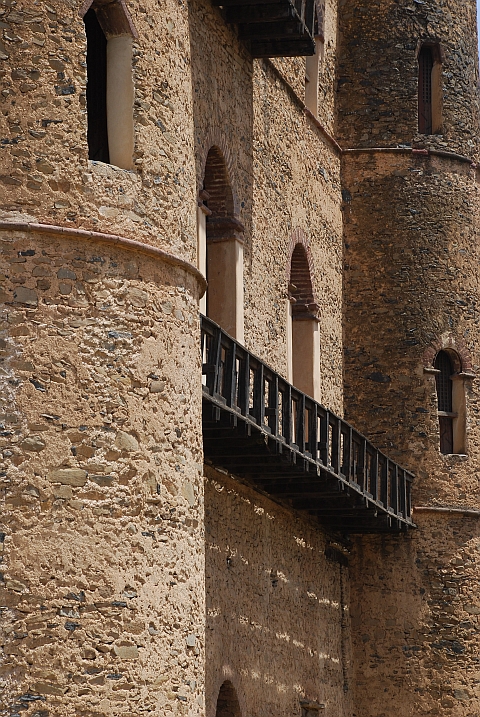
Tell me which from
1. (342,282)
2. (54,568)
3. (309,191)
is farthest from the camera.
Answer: (342,282)

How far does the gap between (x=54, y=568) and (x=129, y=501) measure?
34.7 inches

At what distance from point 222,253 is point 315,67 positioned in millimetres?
5656

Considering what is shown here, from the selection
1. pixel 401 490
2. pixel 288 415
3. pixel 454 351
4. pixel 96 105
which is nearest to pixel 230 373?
pixel 288 415

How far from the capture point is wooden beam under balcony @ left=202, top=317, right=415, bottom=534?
16.5 m

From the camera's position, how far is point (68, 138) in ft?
45.1

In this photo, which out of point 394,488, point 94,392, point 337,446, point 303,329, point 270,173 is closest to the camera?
point 94,392

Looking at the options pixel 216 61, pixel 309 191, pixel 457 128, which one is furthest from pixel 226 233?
pixel 457 128

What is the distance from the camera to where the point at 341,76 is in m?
25.2

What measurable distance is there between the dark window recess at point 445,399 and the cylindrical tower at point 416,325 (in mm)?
21

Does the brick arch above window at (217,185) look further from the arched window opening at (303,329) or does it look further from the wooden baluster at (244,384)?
the arched window opening at (303,329)

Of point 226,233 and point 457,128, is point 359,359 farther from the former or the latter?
point 226,233

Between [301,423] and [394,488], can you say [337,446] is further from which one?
[394,488]

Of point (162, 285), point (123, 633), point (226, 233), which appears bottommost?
point (123, 633)

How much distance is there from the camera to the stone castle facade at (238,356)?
43.3 ft
